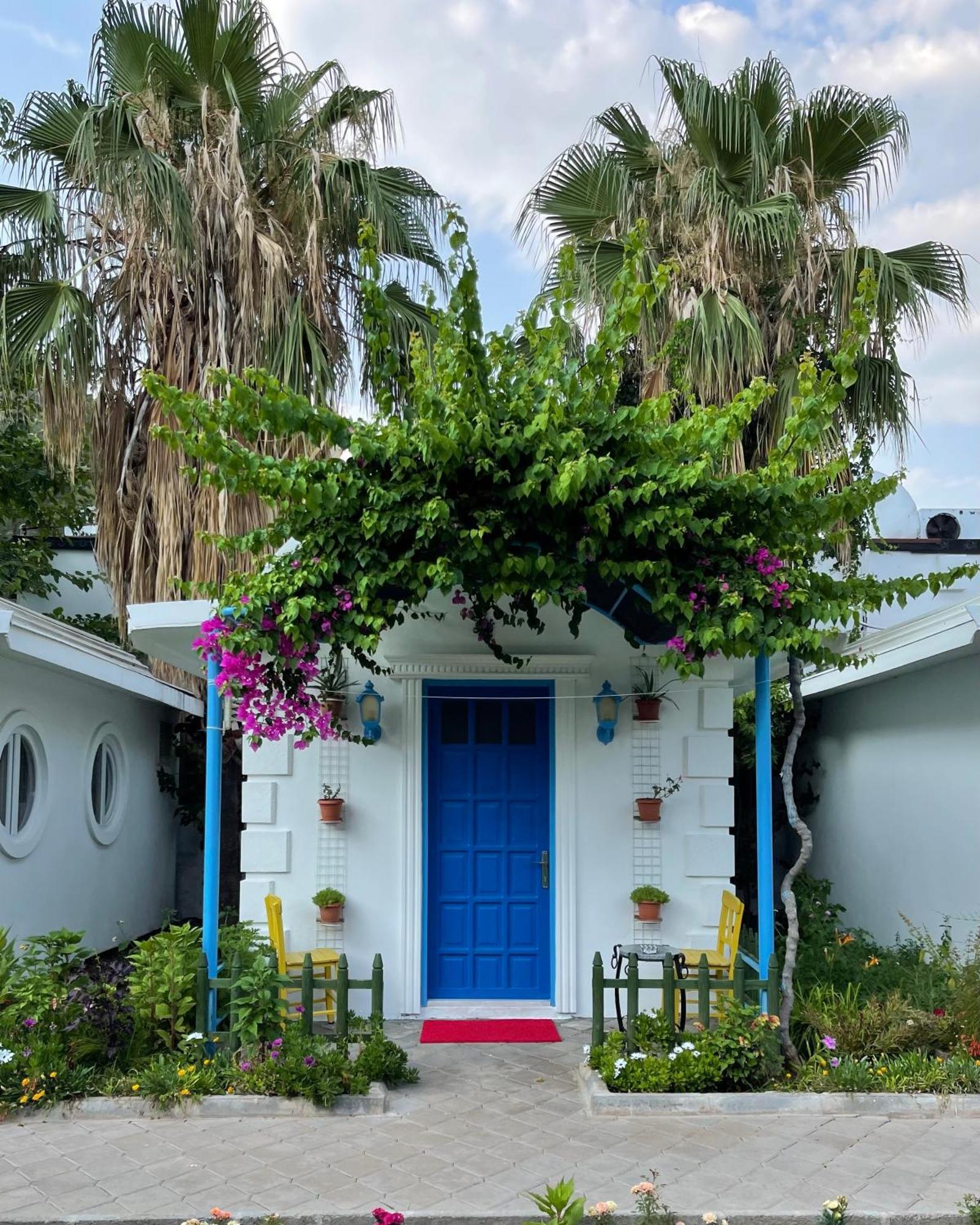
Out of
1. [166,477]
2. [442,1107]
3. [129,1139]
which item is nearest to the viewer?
[129,1139]

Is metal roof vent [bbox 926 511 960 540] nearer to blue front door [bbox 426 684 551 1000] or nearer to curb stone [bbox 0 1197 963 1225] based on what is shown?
blue front door [bbox 426 684 551 1000]

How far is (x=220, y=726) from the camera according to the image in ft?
20.3

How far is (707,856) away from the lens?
7219 millimetres

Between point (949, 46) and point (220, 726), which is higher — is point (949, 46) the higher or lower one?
the higher one

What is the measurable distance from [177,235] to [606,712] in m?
5.53

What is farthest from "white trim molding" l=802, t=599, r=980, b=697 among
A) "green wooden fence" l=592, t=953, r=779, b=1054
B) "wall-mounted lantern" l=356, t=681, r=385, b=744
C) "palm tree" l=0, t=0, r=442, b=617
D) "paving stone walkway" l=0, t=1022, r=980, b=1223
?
"palm tree" l=0, t=0, r=442, b=617

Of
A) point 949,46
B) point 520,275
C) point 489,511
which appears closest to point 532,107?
point 520,275

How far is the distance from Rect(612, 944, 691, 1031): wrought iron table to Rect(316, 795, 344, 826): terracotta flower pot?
6.79 feet

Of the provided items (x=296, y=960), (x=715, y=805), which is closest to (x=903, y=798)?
(x=715, y=805)

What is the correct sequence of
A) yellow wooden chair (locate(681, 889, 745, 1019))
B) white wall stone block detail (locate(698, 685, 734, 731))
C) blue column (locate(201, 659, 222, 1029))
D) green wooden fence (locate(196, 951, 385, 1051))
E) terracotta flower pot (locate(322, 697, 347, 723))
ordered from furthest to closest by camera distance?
white wall stone block detail (locate(698, 685, 734, 731)) → terracotta flower pot (locate(322, 697, 347, 723)) → yellow wooden chair (locate(681, 889, 745, 1019)) → blue column (locate(201, 659, 222, 1029)) → green wooden fence (locate(196, 951, 385, 1051))

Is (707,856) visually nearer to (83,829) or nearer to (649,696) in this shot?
(649,696)

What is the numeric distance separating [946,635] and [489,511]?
11.8ft

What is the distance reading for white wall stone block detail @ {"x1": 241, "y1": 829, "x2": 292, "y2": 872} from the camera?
7082 millimetres

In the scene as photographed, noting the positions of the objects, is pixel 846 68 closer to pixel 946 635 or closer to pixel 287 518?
pixel 946 635
